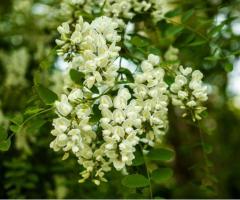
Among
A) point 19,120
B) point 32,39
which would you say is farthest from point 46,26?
point 19,120

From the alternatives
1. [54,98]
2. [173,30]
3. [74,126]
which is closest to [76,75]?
[54,98]

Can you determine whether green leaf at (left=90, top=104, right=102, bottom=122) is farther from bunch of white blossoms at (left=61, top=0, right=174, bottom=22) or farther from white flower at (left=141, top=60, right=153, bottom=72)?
bunch of white blossoms at (left=61, top=0, right=174, bottom=22)

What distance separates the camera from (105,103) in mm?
1211

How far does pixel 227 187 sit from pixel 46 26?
2106mm

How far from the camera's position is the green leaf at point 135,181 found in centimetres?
126

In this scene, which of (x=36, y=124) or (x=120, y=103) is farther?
(x=36, y=124)

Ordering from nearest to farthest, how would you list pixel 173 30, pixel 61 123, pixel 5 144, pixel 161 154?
1. pixel 61 123
2. pixel 5 144
3. pixel 161 154
4. pixel 173 30

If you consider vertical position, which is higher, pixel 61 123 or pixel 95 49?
pixel 95 49

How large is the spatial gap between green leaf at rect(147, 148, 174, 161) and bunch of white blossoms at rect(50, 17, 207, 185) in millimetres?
102

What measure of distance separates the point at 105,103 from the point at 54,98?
18cm

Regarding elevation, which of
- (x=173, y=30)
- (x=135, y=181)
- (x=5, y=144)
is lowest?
(x=135, y=181)

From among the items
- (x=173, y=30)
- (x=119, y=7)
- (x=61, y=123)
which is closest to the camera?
(x=61, y=123)

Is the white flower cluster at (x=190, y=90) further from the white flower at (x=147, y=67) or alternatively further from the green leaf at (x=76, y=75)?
the green leaf at (x=76, y=75)

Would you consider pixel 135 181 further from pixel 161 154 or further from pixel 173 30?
pixel 173 30
